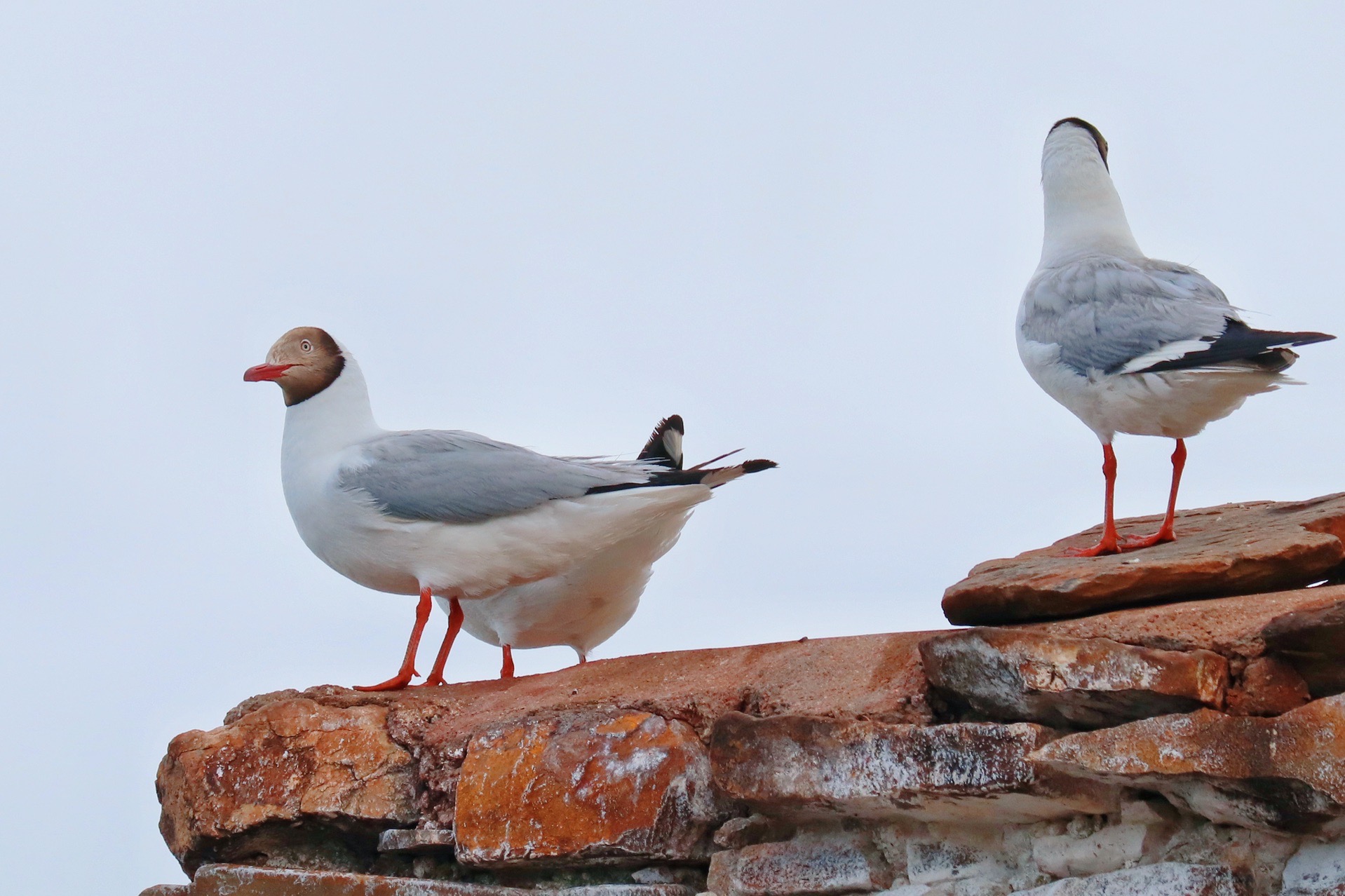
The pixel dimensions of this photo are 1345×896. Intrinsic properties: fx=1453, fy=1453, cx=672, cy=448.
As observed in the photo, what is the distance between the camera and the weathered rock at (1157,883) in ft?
10.1

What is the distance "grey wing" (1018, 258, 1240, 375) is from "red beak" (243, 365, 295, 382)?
3.32 meters

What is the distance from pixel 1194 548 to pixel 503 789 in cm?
233

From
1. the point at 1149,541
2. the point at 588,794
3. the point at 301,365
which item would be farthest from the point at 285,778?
the point at 1149,541

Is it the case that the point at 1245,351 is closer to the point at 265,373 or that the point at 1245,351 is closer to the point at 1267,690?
the point at 1267,690

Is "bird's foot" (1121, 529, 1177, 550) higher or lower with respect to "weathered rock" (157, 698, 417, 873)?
higher

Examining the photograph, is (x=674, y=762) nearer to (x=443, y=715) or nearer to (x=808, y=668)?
(x=808, y=668)

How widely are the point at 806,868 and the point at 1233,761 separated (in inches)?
44.7

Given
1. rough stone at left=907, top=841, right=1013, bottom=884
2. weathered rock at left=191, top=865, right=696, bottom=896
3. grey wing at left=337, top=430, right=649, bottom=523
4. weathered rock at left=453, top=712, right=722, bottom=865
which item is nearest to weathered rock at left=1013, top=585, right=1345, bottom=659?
rough stone at left=907, top=841, right=1013, bottom=884

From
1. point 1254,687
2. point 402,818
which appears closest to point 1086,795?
point 1254,687

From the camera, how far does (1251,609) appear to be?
144 inches

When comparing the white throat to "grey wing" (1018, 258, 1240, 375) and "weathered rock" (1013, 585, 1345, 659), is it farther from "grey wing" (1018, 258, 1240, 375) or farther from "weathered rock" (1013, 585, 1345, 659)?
"weathered rock" (1013, 585, 1345, 659)

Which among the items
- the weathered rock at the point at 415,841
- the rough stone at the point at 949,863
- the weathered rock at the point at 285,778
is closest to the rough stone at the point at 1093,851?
the rough stone at the point at 949,863

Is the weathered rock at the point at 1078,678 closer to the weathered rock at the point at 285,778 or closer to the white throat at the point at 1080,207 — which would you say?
the weathered rock at the point at 285,778

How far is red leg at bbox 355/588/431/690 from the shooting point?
5.66 meters
